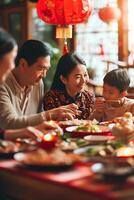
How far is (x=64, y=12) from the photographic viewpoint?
4371mm

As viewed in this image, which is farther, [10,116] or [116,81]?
[116,81]

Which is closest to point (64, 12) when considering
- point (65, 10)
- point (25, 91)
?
point (65, 10)

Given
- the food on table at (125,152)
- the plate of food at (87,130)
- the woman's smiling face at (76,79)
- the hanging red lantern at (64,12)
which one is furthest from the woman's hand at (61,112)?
the hanging red lantern at (64,12)

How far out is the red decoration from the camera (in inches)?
170

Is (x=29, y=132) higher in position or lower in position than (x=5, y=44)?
lower

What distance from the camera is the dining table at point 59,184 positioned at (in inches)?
68.4

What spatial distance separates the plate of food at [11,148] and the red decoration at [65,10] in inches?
87.2

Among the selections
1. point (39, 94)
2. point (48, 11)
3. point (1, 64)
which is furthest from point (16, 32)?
point (1, 64)

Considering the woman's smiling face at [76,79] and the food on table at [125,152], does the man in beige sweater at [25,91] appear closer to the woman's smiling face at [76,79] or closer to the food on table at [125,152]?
the woman's smiling face at [76,79]

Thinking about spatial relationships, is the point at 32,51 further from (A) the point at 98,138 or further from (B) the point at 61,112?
(A) the point at 98,138

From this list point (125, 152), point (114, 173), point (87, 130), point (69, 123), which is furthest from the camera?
point (69, 123)

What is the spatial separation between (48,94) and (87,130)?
0.80 meters

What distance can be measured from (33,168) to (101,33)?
535 centimetres

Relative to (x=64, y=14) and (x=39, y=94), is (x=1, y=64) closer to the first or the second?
(x=39, y=94)
